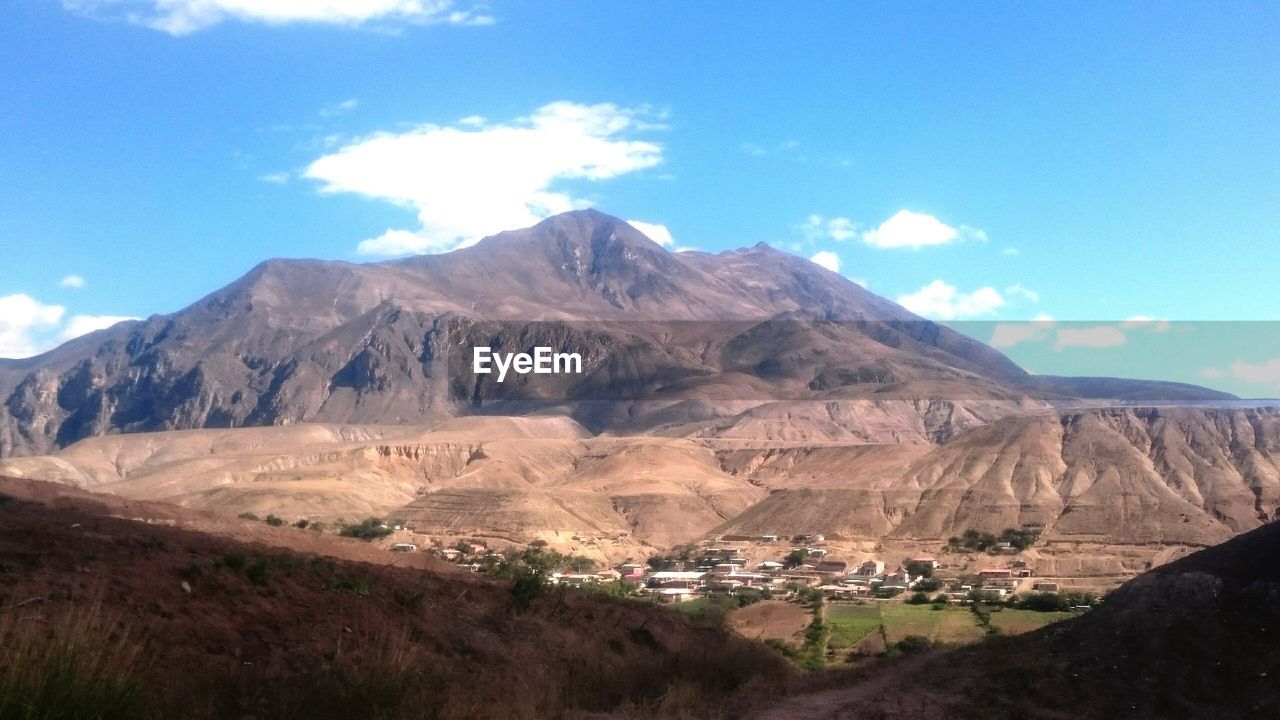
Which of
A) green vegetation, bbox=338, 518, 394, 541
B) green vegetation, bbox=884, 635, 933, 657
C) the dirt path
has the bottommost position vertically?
green vegetation, bbox=338, 518, 394, 541

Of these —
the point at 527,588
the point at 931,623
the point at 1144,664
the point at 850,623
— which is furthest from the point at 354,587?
the point at 931,623

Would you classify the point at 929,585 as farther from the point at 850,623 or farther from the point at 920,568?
the point at 850,623

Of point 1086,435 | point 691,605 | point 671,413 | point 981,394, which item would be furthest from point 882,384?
point 691,605

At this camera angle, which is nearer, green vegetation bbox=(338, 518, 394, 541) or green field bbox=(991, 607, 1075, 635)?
green field bbox=(991, 607, 1075, 635)

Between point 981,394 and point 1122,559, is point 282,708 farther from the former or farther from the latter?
point 981,394

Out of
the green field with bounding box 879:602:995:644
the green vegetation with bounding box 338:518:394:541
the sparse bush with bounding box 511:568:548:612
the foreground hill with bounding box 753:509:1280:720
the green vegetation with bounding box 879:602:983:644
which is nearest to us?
the foreground hill with bounding box 753:509:1280:720

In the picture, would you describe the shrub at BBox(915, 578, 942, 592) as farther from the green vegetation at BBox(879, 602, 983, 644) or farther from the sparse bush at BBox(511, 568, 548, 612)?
the sparse bush at BBox(511, 568, 548, 612)

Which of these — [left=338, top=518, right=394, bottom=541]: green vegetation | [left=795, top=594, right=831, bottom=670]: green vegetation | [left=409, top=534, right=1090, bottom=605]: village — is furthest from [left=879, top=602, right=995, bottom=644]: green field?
[left=338, top=518, right=394, bottom=541]: green vegetation
